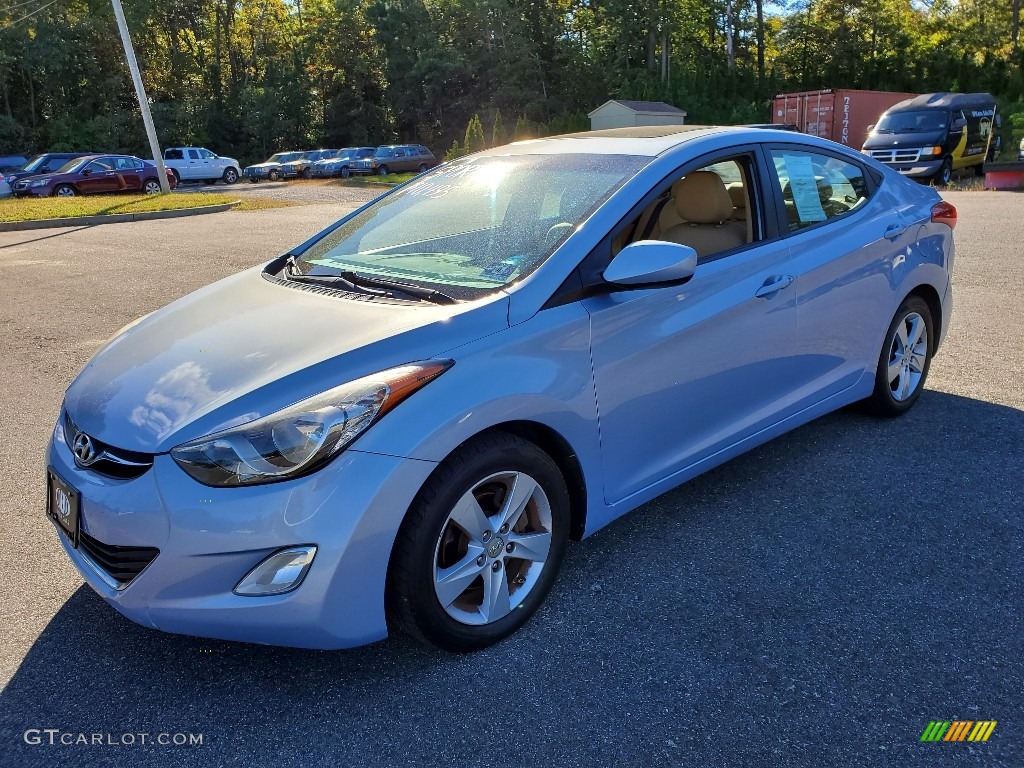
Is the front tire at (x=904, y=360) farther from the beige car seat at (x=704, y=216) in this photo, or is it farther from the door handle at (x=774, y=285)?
the beige car seat at (x=704, y=216)

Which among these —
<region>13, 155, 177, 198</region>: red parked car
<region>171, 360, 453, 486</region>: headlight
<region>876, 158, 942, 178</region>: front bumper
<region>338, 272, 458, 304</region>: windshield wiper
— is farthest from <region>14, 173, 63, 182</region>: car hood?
<region>171, 360, 453, 486</region>: headlight

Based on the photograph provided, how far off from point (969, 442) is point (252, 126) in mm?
50181

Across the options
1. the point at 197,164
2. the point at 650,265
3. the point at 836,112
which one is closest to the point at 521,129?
the point at 197,164

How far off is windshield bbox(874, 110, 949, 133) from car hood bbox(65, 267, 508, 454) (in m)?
22.1

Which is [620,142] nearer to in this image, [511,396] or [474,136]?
[511,396]

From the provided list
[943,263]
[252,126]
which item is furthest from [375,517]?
[252,126]

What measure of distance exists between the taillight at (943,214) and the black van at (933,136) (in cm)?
1765

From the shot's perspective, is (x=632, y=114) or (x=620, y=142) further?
(x=632, y=114)

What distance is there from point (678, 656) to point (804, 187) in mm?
2312

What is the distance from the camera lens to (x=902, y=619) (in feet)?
9.21

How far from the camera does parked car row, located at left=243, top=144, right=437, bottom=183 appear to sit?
127 ft

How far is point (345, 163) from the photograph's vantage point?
38.6m

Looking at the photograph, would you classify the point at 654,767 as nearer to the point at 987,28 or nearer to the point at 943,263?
the point at 943,263

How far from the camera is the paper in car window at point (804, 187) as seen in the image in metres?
3.81
